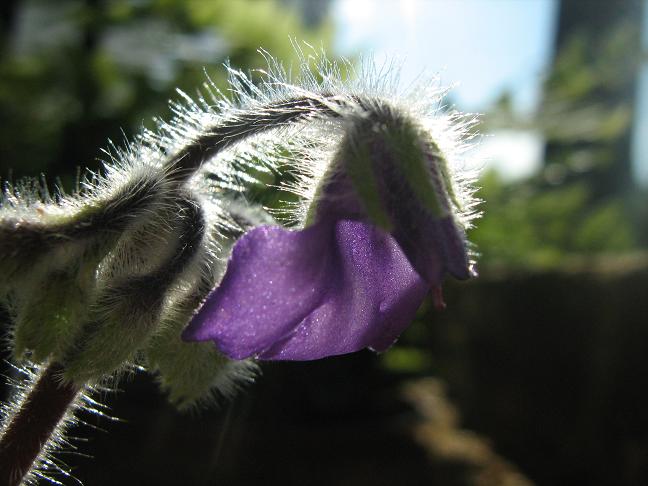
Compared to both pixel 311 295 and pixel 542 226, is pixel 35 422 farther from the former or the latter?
pixel 542 226

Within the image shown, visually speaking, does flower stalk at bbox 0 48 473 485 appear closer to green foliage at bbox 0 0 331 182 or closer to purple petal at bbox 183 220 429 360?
purple petal at bbox 183 220 429 360

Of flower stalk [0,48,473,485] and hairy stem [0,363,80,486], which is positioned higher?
flower stalk [0,48,473,485]

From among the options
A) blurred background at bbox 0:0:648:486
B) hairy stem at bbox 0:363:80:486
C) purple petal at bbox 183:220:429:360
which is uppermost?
blurred background at bbox 0:0:648:486

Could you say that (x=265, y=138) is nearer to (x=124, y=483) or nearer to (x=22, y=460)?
(x=22, y=460)

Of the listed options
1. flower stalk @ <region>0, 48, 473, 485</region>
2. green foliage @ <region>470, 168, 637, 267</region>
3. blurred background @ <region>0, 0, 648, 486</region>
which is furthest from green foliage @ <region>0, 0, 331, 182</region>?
flower stalk @ <region>0, 48, 473, 485</region>

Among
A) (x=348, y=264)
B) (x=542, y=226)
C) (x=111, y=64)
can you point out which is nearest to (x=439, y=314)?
(x=542, y=226)

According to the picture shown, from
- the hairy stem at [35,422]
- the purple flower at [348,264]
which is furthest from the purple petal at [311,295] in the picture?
the hairy stem at [35,422]
